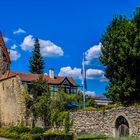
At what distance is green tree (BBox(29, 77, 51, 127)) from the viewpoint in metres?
57.5

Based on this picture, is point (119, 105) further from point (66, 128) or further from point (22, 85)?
point (22, 85)

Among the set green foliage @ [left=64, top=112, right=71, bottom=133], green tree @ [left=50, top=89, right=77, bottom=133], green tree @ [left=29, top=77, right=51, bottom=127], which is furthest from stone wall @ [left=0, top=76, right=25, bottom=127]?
green foliage @ [left=64, top=112, right=71, bottom=133]

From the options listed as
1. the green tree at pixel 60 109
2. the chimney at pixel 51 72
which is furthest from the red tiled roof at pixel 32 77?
the green tree at pixel 60 109

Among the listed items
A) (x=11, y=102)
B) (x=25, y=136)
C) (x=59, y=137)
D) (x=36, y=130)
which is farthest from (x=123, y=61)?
(x=11, y=102)

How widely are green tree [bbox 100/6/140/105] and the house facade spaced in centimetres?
1916

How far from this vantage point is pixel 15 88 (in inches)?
2562

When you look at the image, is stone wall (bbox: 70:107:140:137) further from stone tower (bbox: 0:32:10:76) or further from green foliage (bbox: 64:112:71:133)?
stone tower (bbox: 0:32:10:76)

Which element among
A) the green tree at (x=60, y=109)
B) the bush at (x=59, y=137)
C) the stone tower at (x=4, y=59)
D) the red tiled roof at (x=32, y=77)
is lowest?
the bush at (x=59, y=137)

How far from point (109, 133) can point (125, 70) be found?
20.8 feet

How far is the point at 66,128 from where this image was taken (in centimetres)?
5109

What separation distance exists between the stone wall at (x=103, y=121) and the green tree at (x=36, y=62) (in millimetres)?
40121

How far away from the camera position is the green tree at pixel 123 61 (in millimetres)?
44906

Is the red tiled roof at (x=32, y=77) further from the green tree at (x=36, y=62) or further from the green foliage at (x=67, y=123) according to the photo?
the green tree at (x=36, y=62)

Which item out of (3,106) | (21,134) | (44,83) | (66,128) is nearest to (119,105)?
(66,128)
